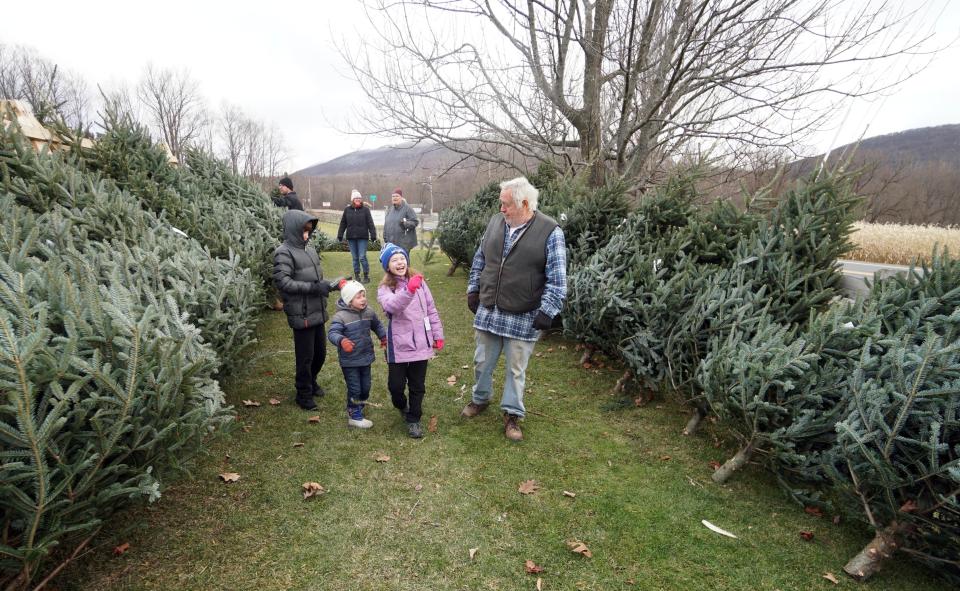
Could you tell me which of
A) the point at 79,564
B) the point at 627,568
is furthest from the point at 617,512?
the point at 79,564

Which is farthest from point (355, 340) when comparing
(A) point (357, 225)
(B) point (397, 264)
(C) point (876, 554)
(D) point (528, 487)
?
(A) point (357, 225)

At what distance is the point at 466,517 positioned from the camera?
3184 millimetres

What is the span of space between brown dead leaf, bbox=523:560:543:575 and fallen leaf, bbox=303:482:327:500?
1.56 metres

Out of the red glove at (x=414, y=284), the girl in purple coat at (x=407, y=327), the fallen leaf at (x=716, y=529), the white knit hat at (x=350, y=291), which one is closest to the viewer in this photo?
the fallen leaf at (x=716, y=529)

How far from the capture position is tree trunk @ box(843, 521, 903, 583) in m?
2.70

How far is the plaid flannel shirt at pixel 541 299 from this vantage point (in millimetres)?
3879

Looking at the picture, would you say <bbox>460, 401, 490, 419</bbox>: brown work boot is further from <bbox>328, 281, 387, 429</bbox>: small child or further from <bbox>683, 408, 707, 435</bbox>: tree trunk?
<bbox>683, 408, 707, 435</bbox>: tree trunk

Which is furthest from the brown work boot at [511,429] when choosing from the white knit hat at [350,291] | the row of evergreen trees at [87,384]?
the row of evergreen trees at [87,384]

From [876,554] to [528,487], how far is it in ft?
7.09

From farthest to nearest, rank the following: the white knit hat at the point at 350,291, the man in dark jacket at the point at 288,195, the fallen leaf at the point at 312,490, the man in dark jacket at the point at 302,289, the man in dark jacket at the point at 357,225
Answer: the man in dark jacket at the point at 288,195 < the man in dark jacket at the point at 357,225 < the man in dark jacket at the point at 302,289 < the white knit hat at the point at 350,291 < the fallen leaf at the point at 312,490

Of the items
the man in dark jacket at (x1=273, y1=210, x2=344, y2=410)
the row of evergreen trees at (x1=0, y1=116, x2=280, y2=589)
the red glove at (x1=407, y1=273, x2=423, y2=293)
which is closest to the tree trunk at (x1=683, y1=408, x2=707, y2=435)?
the red glove at (x1=407, y1=273, x2=423, y2=293)

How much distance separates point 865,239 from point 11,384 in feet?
86.8

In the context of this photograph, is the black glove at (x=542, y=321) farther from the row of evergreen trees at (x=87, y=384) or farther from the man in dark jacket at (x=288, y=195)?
the man in dark jacket at (x=288, y=195)

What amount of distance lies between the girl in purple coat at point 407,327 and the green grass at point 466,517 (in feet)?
1.23
